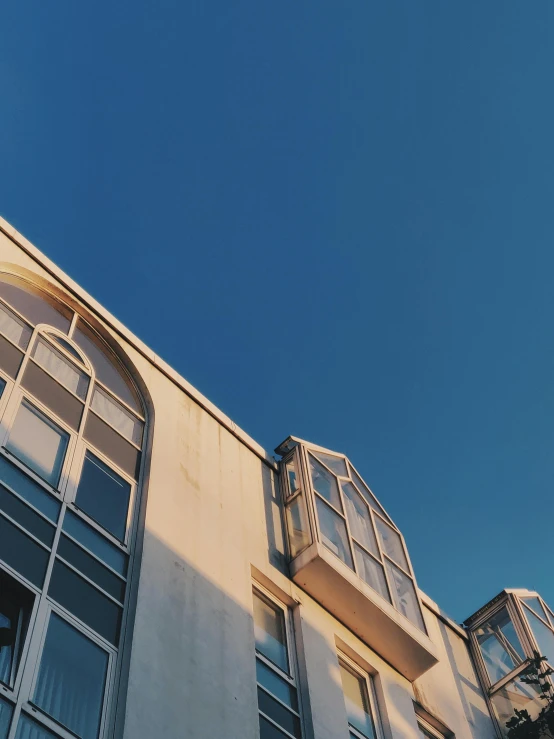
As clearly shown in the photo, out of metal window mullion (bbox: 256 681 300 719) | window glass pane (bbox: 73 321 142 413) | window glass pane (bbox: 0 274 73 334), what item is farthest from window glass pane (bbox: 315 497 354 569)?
window glass pane (bbox: 0 274 73 334)

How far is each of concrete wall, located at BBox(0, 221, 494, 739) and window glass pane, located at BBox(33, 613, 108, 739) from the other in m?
0.34

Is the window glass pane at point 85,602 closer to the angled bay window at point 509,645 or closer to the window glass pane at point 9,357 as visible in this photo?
the window glass pane at point 9,357

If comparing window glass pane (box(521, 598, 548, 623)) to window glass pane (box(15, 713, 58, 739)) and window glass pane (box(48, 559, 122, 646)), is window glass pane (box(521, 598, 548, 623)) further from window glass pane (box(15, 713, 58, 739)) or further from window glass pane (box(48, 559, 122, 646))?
window glass pane (box(15, 713, 58, 739))

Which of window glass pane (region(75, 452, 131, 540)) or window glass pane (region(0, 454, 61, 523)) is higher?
window glass pane (region(75, 452, 131, 540))

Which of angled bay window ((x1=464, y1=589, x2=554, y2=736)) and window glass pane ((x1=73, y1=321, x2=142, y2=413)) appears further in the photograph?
angled bay window ((x1=464, y1=589, x2=554, y2=736))

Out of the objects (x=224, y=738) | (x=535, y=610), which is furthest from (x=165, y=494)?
(x=535, y=610)

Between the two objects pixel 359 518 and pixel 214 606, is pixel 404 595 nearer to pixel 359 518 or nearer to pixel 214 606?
pixel 359 518

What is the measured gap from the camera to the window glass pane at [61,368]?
40.6 ft

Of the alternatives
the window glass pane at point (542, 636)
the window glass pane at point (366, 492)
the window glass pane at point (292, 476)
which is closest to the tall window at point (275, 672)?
the window glass pane at point (292, 476)

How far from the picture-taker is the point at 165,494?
12.0 metres

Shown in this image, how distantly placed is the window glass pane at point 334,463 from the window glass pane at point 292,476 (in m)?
0.69

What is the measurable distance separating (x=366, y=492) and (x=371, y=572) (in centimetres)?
234

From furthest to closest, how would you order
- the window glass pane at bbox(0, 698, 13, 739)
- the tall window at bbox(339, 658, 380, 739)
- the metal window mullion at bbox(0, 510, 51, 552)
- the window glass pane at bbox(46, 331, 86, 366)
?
1. the window glass pane at bbox(46, 331, 86, 366)
2. the tall window at bbox(339, 658, 380, 739)
3. the metal window mullion at bbox(0, 510, 51, 552)
4. the window glass pane at bbox(0, 698, 13, 739)

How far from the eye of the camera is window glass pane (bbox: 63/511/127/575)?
33.7 feet
